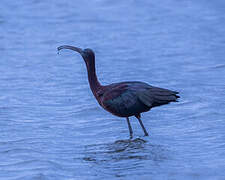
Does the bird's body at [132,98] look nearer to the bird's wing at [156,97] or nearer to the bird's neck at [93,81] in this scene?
the bird's wing at [156,97]

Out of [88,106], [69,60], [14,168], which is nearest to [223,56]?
[69,60]

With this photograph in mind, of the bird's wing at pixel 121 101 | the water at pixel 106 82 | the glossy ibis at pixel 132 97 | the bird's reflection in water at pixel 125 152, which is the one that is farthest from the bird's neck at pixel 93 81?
the bird's reflection in water at pixel 125 152

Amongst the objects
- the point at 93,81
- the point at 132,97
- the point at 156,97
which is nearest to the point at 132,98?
the point at 132,97

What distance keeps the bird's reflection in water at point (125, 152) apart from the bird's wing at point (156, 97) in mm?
650

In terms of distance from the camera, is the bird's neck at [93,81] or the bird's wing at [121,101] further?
the bird's neck at [93,81]

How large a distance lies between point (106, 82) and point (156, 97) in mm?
4698

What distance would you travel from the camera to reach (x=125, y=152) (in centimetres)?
1011

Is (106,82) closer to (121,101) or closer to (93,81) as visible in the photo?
(93,81)

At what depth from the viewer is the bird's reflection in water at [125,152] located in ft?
31.7

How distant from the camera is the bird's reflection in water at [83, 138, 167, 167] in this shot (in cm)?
966

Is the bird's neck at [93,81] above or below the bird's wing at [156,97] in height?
above

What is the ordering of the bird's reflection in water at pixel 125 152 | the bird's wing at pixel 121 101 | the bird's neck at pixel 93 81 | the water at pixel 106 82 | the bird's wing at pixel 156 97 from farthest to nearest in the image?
the bird's neck at pixel 93 81 → the bird's wing at pixel 121 101 → the bird's wing at pixel 156 97 → the bird's reflection in water at pixel 125 152 → the water at pixel 106 82

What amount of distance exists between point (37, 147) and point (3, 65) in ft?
20.5

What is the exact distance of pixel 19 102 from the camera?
43.3 feet
